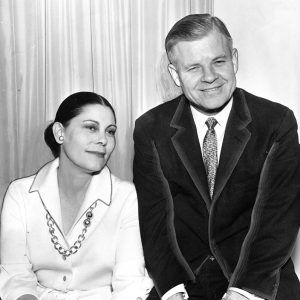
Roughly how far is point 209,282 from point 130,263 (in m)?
0.32

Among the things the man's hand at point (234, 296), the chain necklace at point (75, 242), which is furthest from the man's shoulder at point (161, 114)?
the man's hand at point (234, 296)

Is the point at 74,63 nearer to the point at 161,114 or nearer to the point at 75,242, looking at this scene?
the point at 161,114

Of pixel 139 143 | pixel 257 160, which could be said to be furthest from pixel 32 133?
pixel 257 160

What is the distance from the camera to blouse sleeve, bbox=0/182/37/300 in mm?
2170

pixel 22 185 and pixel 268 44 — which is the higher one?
pixel 268 44

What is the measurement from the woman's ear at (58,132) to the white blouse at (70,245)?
0.16 meters

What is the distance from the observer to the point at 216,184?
213cm

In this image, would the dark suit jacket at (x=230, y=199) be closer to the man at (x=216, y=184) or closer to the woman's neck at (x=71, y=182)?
the man at (x=216, y=184)

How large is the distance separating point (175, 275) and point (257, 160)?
1.82ft

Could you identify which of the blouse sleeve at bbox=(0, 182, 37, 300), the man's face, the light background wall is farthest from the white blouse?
the light background wall

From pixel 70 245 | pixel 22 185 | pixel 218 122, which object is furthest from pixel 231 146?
pixel 22 185

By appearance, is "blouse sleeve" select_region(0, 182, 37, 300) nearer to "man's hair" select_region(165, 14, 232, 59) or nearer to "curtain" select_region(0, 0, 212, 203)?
"curtain" select_region(0, 0, 212, 203)

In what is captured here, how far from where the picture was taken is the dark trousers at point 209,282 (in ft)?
7.14

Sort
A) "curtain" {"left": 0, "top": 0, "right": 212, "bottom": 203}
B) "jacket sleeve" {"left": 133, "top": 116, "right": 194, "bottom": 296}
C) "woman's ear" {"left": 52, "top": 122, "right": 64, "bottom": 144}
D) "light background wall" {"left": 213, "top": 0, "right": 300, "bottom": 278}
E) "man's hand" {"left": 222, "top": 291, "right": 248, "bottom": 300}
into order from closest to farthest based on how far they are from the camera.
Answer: "man's hand" {"left": 222, "top": 291, "right": 248, "bottom": 300} < "jacket sleeve" {"left": 133, "top": 116, "right": 194, "bottom": 296} < "woman's ear" {"left": 52, "top": 122, "right": 64, "bottom": 144} < "curtain" {"left": 0, "top": 0, "right": 212, "bottom": 203} < "light background wall" {"left": 213, "top": 0, "right": 300, "bottom": 278}
